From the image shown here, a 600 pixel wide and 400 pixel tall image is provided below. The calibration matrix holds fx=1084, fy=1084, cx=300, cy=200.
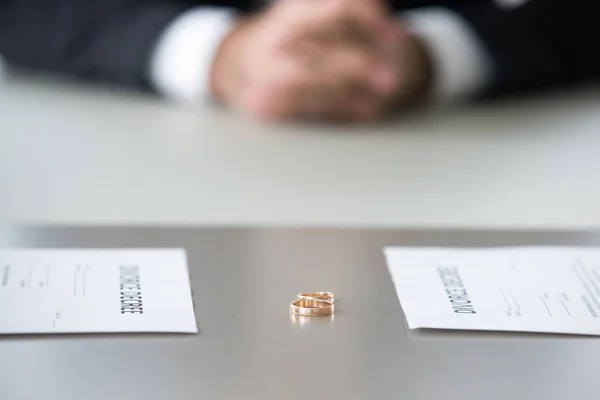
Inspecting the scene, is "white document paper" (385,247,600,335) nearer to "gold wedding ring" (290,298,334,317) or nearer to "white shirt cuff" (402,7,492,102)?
"gold wedding ring" (290,298,334,317)

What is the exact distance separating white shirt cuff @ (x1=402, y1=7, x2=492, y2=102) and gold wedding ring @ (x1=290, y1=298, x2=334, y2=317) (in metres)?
0.89

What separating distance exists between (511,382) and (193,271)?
0.68ft

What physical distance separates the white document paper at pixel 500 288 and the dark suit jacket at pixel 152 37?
808mm

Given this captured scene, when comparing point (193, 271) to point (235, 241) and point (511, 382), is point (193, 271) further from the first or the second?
point (511, 382)

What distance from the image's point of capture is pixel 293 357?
1.51 feet

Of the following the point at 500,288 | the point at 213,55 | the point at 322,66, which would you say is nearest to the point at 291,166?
the point at 322,66

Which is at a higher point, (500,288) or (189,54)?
(189,54)

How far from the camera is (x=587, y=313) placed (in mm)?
527

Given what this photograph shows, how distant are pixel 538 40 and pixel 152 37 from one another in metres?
0.52

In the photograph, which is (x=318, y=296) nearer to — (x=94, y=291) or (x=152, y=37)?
(x=94, y=291)

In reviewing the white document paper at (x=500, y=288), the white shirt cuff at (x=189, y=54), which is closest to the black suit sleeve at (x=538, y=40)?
the white shirt cuff at (x=189, y=54)

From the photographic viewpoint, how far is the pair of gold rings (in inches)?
20.2

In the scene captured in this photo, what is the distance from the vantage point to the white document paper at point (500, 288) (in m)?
0.51

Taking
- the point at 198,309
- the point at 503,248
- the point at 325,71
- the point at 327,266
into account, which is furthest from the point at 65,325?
the point at 325,71
